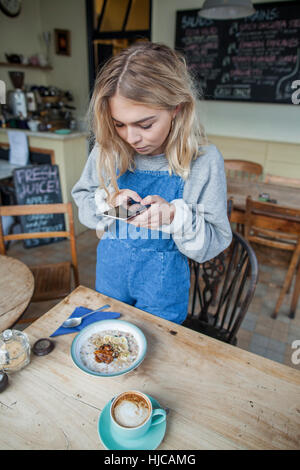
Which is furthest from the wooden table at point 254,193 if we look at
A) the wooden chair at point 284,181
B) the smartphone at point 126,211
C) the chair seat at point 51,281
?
the smartphone at point 126,211

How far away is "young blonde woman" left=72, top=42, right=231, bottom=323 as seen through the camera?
2.84 feet

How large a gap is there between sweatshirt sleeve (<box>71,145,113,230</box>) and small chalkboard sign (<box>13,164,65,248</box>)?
2.10 m

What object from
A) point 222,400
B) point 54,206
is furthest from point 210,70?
point 222,400

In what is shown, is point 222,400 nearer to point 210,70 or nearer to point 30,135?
point 30,135

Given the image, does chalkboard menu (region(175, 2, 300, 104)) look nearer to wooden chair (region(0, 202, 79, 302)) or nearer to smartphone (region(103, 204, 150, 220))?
wooden chair (region(0, 202, 79, 302))

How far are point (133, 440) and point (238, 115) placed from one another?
397cm

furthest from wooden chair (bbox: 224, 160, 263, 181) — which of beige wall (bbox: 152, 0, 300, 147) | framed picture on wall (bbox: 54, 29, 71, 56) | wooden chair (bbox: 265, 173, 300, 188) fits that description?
framed picture on wall (bbox: 54, 29, 71, 56)

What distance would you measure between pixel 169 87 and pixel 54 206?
4.12 ft

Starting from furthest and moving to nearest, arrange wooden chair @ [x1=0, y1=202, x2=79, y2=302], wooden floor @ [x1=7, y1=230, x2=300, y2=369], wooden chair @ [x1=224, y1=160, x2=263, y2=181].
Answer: wooden chair @ [x1=224, y1=160, x2=263, y2=181], wooden floor @ [x1=7, y1=230, x2=300, y2=369], wooden chair @ [x1=0, y1=202, x2=79, y2=302]

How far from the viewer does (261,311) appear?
2.45 m

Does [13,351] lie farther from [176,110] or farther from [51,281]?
[51,281]

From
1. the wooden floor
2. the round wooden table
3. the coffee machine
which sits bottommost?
the wooden floor

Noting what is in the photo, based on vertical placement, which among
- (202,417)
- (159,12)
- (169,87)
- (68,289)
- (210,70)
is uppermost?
(159,12)

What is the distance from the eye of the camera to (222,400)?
77cm
